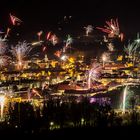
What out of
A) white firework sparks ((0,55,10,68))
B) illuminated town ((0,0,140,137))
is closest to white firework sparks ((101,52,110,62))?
illuminated town ((0,0,140,137))

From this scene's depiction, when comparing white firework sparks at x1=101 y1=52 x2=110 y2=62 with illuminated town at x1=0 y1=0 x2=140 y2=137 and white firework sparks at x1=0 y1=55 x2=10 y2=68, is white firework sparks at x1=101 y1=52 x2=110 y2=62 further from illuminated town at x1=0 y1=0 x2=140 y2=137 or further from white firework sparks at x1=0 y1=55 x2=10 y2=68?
white firework sparks at x1=0 y1=55 x2=10 y2=68

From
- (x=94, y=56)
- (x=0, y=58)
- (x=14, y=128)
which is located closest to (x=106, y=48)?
(x=94, y=56)

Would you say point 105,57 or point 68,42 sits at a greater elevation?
point 68,42

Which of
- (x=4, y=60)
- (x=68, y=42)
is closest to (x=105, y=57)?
(x=68, y=42)

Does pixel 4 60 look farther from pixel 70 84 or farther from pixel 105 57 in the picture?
pixel 105 57

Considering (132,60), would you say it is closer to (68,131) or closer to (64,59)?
(64,59)

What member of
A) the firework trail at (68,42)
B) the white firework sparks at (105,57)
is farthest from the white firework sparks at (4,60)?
the firework trail at (68,42)

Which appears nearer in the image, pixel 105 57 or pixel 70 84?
pixel 70 84

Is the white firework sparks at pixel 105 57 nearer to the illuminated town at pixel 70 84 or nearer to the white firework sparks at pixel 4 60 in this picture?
the illuminated town at pixel 70 84
